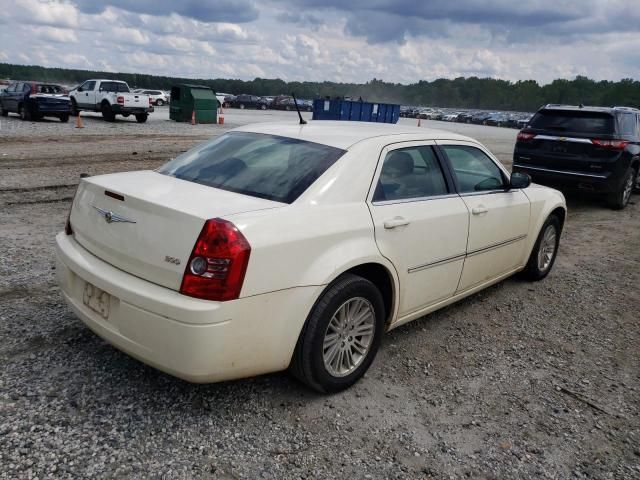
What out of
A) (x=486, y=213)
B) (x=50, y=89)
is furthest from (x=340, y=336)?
(x=50, y=89)

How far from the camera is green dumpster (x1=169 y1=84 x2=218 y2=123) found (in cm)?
2569

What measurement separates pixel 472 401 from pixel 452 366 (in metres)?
0.45

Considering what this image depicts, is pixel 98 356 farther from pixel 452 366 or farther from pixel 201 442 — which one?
pixel 452 366

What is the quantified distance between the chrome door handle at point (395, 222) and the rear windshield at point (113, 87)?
77.4 feet

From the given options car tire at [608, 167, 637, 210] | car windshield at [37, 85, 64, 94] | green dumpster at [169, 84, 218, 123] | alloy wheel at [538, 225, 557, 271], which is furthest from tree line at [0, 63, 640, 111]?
alloy wheel at [538, 225, 557, 271]

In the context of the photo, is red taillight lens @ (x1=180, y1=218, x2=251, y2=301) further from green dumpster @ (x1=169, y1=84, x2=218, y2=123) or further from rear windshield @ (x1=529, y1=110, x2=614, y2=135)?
green dumpster @ (x1=169, y1=84, x2=218, y2=123)

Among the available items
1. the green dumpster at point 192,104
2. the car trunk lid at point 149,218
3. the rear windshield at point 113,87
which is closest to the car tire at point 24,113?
the rear windshield at point 113,87

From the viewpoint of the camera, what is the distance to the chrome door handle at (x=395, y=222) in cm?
331

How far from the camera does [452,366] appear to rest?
12.3 feet

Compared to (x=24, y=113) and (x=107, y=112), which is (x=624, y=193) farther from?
(x=107, y=112)

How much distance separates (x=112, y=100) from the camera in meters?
23.7

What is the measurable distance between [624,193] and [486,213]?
706 cm

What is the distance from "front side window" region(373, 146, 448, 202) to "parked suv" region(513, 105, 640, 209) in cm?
633

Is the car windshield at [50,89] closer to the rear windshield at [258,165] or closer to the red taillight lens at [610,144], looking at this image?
the red taillight lens at [610,144]
